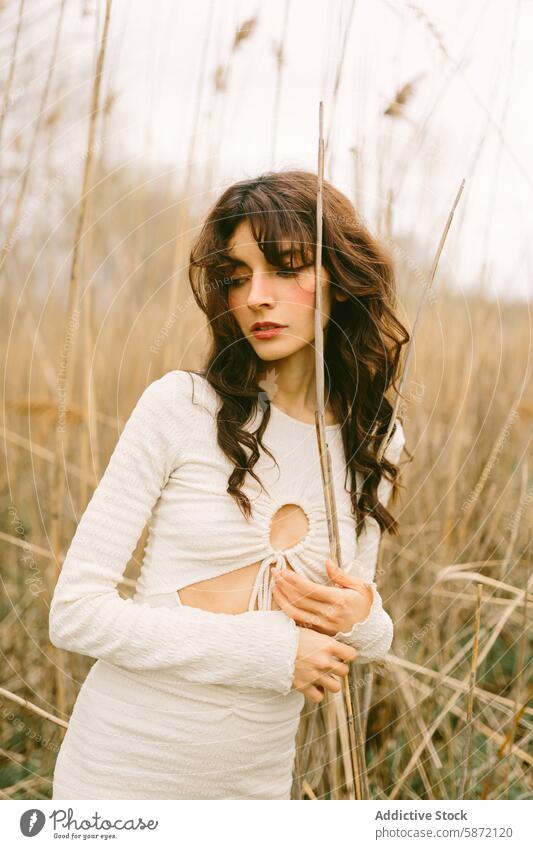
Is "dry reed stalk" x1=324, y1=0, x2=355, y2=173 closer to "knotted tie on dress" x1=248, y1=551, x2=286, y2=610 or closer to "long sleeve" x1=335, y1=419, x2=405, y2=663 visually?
"long sleeve" x1=335, y1=419, x2=405, y2=663

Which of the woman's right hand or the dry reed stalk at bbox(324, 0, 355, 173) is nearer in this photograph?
the woman's right hand

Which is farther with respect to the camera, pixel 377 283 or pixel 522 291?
pixel 522 291

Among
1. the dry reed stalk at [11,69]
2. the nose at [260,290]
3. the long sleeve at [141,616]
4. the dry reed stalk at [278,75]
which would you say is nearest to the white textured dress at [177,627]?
the long sleeve at [141,616]

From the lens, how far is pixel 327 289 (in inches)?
41.1

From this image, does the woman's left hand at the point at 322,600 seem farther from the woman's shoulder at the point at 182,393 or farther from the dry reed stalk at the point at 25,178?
the dry reed stalk at the point at 25,178

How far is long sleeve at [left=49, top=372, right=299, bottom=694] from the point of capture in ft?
2.87

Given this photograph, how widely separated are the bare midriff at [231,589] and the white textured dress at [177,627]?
0.04 feet

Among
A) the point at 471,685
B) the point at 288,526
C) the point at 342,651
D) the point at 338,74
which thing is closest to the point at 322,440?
the point at 288,526

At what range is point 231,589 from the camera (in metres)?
0.96

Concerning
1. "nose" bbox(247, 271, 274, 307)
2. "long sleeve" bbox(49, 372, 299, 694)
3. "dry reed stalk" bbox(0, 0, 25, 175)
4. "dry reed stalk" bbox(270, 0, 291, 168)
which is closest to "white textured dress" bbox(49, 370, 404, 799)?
"long sleeve" bbox(49, 372, 299, 694)

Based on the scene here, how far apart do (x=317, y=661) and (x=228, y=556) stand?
0.16m
